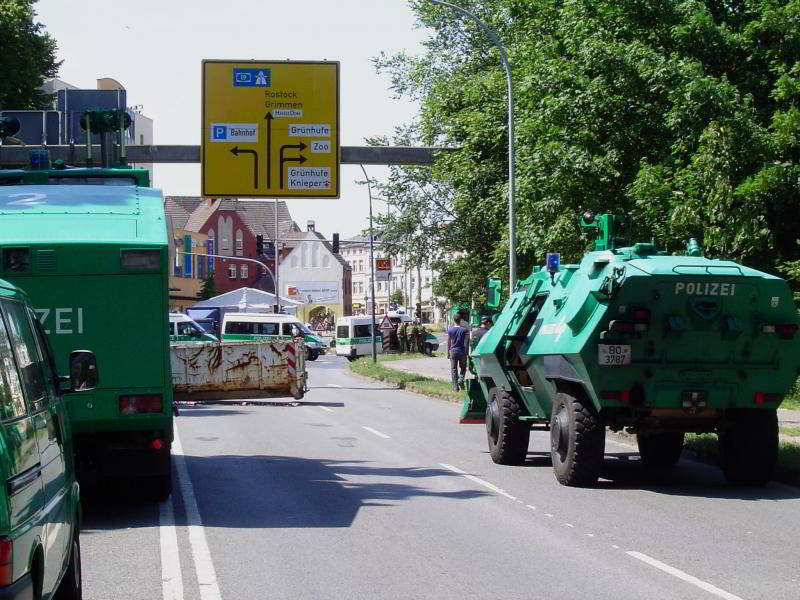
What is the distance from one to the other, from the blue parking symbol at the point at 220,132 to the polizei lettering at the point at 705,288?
1255 cm

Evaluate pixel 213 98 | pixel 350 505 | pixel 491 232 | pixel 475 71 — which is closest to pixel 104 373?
pixel 350 505

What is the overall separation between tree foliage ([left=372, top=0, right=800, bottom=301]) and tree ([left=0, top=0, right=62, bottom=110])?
15.6 m

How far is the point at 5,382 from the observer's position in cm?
498

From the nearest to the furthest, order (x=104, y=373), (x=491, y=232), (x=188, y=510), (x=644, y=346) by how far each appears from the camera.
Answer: (x=104, y=373)
(x=188, y=510)
(x=644, y=346)
(x=491, y=232)

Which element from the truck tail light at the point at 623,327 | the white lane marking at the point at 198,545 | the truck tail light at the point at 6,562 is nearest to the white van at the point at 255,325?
the white lane marking at the point at 198,545

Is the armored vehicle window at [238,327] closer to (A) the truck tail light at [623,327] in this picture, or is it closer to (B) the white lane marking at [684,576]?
(A) the truck tail light at [623,327]

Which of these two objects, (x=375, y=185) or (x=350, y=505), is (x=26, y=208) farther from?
(x=375, y=185)

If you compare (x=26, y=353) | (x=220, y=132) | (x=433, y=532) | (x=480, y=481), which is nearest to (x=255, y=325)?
(x=220, y=132)

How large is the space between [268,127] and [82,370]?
16530mm

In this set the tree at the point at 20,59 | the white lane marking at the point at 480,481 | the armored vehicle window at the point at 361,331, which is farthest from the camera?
the armored vehicle window at the point at 361,331

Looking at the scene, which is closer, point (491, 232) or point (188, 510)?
point (188, 510)

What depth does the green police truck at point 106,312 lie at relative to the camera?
33.3 ft

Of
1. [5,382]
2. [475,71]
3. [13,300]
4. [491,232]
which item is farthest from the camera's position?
[475,71]

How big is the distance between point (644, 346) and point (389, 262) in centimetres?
3223
